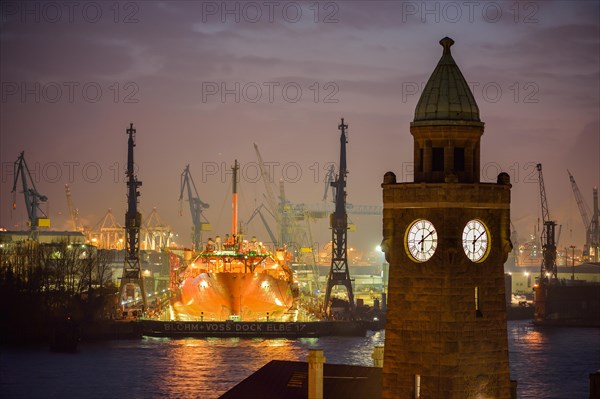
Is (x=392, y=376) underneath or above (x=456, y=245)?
underneath

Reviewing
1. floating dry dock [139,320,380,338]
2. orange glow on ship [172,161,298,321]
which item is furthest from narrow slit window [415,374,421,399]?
orange glow on ship [172,161,298,321]

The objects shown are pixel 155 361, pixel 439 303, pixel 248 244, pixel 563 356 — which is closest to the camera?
pixel 439 303

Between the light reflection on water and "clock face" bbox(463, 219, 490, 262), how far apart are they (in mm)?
51652

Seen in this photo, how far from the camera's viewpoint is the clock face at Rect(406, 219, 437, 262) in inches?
1038

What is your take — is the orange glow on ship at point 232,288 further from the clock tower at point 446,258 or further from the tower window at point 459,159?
the tower window at point 459,159

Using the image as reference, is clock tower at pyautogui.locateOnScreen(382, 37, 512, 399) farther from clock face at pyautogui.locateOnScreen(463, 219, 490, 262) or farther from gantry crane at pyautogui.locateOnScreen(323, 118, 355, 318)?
gantry crane at pyautogui.locateOnScreen(323, 118, 355, 318)

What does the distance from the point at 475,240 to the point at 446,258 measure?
28.7 inches

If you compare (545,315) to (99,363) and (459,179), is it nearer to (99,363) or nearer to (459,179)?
(99,363)

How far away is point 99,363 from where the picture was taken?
98.9 meters

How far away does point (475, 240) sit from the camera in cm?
2652

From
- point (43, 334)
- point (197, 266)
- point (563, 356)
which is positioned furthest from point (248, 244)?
point (563, 356)

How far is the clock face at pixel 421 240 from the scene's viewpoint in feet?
86.5

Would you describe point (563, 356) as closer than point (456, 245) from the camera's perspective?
No

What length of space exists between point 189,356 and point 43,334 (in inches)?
645
